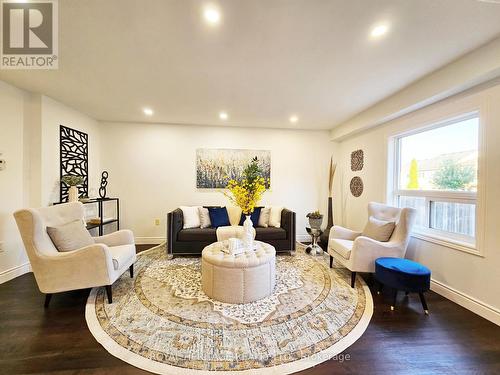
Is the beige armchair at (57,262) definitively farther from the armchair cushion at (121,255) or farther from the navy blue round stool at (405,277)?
the navy blue round stool at (405,277)

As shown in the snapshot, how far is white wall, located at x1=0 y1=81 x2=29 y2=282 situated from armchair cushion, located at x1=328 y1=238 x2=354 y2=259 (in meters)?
4.37

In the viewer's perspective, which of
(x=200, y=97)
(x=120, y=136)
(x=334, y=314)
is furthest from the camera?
(x=120, y=136)

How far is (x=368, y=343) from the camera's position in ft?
5.55

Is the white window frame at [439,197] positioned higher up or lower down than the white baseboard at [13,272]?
higher up

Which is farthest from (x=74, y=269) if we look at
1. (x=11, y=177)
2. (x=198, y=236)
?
(x=11, y=177)

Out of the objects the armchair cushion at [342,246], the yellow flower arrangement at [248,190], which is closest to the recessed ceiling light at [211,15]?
the yellow flower arrangement at [248,190]

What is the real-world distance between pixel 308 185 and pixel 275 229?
1.65m

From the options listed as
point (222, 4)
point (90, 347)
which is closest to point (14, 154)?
point (90, 347)

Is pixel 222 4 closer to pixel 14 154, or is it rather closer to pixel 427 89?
pixel 427 89

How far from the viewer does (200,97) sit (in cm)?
309

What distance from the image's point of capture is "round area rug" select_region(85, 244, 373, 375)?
4.94ft

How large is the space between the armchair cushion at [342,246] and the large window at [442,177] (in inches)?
38.7

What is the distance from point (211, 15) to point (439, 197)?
3235 millimetres

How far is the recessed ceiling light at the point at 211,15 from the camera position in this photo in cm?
154
